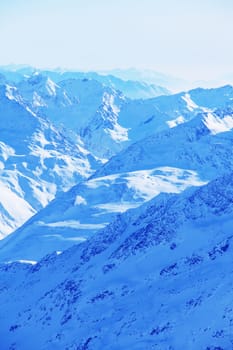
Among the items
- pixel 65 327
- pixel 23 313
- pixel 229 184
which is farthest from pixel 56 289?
pixel 229 184

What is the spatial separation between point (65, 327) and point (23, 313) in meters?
22.7

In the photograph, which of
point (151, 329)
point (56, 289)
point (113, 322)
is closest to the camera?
point (151, 329)

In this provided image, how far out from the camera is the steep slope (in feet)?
454

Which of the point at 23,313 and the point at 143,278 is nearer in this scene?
the point at 143,278

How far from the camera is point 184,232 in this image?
6890 inches

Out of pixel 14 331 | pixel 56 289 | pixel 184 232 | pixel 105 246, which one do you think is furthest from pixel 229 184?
pixel 14 331

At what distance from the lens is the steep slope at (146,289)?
138500 millimetres

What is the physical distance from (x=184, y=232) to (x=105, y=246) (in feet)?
86.3

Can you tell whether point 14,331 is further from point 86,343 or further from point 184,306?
point 184,306

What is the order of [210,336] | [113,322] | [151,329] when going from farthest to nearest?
[113,322] → [151,329] → [210,336]

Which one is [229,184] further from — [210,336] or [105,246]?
[210,336]

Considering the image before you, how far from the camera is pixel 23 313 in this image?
181250 millimetres

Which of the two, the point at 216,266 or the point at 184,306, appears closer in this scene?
the point at 184,306

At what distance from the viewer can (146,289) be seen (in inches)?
6299
